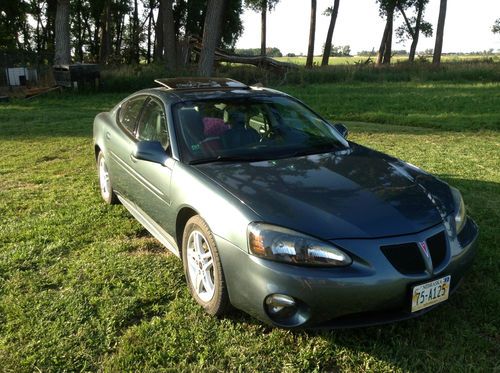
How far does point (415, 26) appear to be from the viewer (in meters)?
40.2

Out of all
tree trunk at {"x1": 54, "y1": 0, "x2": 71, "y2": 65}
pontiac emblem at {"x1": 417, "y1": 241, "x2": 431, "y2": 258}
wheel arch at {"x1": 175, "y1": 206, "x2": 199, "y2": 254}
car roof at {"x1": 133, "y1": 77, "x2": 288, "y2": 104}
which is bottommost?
wheel arch at {"x1": 175, "y1": 206, "x2": 199, "y2": 254}

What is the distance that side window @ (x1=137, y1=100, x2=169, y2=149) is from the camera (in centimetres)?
383

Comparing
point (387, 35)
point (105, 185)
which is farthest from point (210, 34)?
point (387, 35)

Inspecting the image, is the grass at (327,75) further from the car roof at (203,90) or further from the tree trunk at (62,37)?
the car roof at (203,90)

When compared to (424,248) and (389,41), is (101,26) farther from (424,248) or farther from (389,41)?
(424,248)

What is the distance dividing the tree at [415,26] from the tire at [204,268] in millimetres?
38291

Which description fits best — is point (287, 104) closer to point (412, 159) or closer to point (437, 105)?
point (412, 159)

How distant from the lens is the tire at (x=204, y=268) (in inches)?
112

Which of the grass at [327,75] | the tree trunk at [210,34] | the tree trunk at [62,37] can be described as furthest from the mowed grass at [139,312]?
the tree trunk at [62,37]

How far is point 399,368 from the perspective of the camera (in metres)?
2.53

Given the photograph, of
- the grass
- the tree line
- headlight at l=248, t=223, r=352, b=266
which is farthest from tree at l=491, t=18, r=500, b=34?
headlight at l=248, t=223, r=352, b=266

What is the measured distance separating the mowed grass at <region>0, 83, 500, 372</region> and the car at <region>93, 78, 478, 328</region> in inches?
9.1

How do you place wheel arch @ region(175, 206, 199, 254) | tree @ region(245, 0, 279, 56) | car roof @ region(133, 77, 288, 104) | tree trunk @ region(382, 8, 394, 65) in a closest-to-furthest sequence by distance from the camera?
wheel arch @ region(175, 206, 199, 254), car roof @ region(133, 77, 288, 104), tree @ region(245, 0, 279, 56), tree trunk @ region(382, 8, 394, 65)

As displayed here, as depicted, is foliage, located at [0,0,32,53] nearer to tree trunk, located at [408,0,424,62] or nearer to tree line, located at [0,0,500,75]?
tree line, located at [0,0,500,75]
